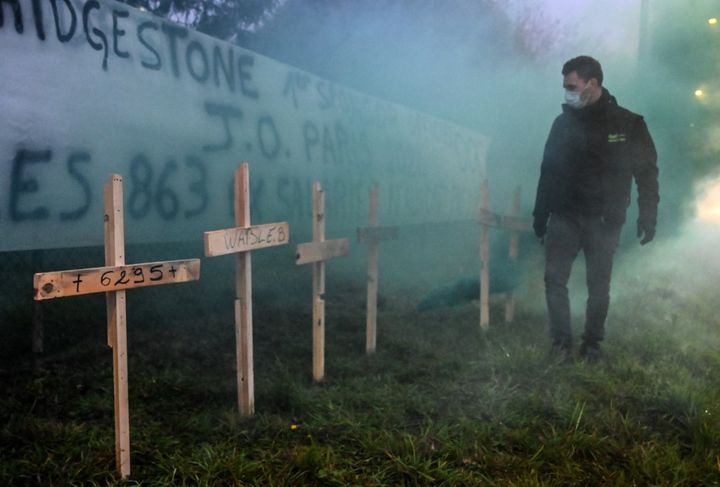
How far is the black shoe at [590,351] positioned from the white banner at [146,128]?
2.42 meters

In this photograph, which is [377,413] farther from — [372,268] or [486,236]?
[486,236]

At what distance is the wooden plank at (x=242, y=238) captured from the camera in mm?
2980

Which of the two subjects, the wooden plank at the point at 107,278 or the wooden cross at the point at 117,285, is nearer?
the wooden plank at the point at 107,278

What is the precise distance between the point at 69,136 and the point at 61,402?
1.45m

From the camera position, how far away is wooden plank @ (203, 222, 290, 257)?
2.98 meters

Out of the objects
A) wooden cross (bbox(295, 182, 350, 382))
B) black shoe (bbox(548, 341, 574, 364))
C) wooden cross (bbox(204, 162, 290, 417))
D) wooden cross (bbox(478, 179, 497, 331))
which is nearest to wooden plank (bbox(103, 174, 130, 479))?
wooden cross (bbox(204, 162, 290, 417))

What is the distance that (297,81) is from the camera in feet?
17.6

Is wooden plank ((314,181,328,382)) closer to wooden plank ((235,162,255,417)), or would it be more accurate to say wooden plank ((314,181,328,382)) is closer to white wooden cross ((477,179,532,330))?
wooden plank ((235,162,255,417))

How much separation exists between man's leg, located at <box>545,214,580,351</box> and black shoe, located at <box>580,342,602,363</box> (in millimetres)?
133

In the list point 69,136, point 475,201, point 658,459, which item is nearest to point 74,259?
point 69,136

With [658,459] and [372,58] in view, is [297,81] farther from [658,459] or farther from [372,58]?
[658,459]

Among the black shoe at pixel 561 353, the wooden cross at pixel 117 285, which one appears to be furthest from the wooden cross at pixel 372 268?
the wooden cross at pixel 117 285

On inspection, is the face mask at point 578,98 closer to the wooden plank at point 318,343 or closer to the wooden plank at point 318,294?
the wooden plank at point 318,294

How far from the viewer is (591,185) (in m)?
4.39
